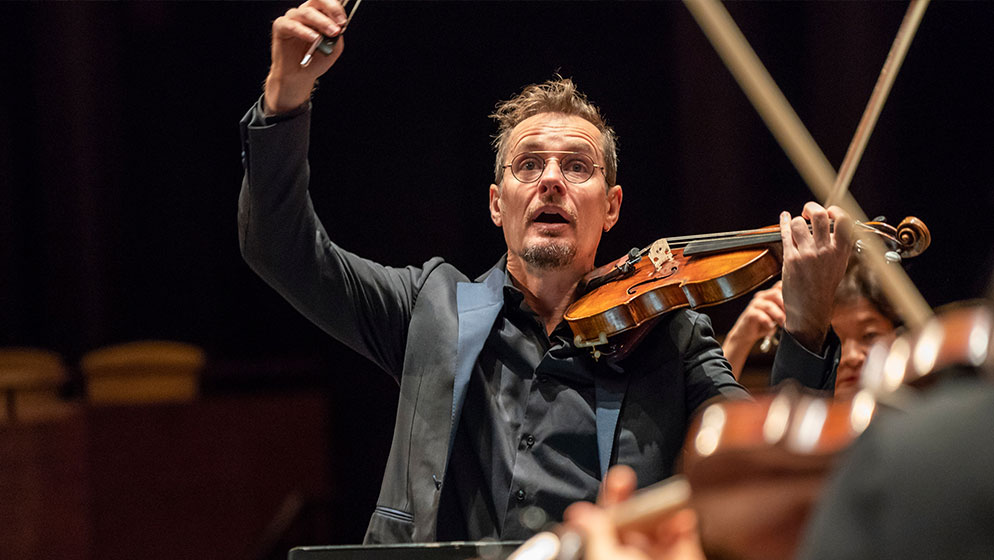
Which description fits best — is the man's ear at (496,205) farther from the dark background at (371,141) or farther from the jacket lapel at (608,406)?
the dark background at (371,141)

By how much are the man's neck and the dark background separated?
1380 millimetres

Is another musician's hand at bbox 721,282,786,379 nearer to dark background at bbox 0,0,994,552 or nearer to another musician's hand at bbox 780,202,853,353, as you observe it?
another musician's hand at bbox 780,202,853,353

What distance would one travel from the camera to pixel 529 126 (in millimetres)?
2148

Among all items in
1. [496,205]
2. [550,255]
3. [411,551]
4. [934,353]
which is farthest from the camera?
[496,205]

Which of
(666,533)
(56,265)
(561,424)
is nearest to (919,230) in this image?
(561,424)

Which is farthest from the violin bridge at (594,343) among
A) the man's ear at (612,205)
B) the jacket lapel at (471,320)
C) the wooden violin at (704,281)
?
the man's ear at (612,205)

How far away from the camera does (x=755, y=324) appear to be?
7.34 ft

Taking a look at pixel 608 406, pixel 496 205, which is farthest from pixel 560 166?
pixel 608 406

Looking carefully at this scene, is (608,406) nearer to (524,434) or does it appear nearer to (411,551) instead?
(524,434)

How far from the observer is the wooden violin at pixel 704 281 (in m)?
1.79

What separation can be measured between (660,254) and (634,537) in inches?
50.9

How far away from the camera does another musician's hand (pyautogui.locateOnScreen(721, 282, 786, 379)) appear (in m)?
2.22

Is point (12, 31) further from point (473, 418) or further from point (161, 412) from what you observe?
point (473, 418)

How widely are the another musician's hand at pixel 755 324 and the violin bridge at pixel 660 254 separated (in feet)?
1.13
